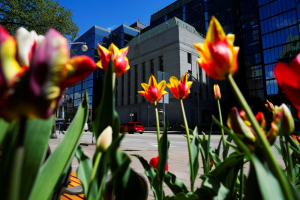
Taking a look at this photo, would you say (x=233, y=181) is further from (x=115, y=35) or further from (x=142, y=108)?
(x=115, y=35)

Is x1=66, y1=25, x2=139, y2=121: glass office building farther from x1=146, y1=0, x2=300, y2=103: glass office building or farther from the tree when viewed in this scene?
the tree

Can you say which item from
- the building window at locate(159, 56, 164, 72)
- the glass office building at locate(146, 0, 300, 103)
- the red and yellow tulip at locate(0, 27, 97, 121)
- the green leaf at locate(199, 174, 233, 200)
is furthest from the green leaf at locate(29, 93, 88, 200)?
the glass office building at locate(146, 0, 300, 103)

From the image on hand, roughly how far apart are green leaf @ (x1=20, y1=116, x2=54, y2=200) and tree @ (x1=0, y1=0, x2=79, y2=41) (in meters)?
12.3

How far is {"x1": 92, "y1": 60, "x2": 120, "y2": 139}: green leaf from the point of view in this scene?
47 centimetres

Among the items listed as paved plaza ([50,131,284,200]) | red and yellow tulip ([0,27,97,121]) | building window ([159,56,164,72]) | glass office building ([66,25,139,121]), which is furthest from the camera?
glass office building ([66,25,139,121])

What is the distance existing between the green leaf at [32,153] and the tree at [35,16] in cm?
1229

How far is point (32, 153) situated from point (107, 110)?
170mm

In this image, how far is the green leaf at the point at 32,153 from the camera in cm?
41

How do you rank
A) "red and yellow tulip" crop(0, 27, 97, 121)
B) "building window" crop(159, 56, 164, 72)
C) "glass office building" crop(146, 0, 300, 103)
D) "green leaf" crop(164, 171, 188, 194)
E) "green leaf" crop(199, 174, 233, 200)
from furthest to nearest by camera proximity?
"glass office building" crop(146, 0, 300, 103) < "building window" crop(159, 56, 164, 72) < "green leaf" crop(164, 171, 188, 194) < "green leaf" crop(199, 174, 233, 200) < "red and yellow tulip" crop(0, 27, 97, 121)

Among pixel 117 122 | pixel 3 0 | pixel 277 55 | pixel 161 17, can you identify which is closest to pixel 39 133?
pixel 117 122

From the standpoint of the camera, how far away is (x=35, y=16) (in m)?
11.2

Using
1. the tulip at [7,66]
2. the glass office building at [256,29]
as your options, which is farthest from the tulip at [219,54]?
the glass office building at [256,29]

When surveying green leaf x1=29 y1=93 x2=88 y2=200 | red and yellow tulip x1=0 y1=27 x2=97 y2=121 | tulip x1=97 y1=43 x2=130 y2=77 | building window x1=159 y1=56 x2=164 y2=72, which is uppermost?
building window x1=159 y1=56 x2=164 y2=72

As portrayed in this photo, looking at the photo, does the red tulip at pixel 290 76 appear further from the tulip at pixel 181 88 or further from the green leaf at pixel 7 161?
the tulip at pixel 181 88
